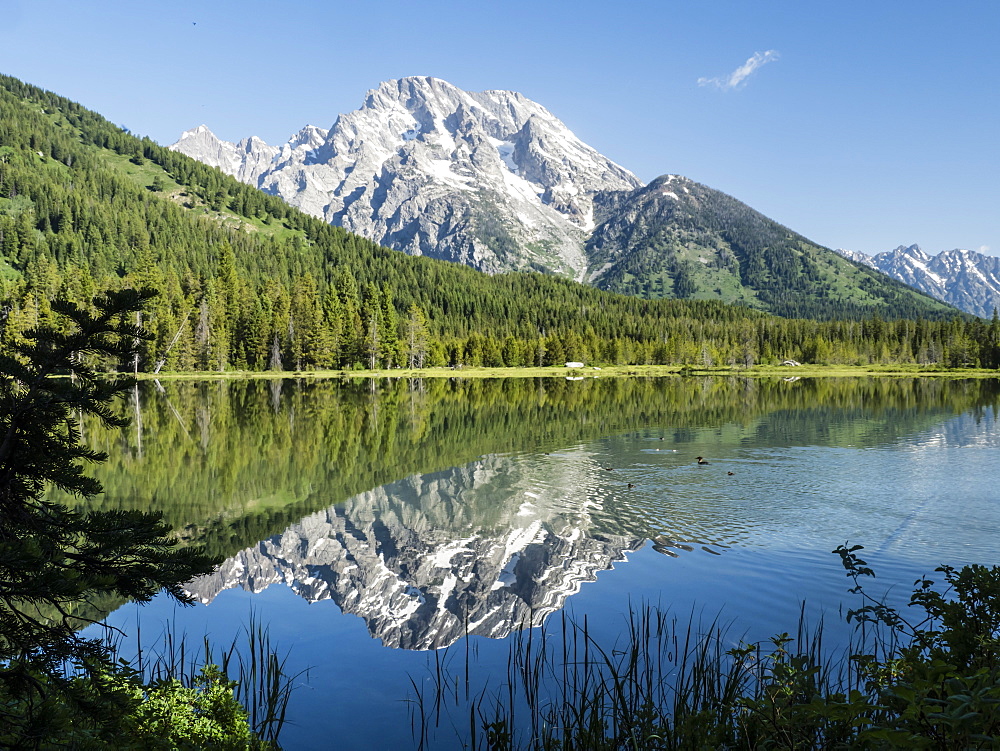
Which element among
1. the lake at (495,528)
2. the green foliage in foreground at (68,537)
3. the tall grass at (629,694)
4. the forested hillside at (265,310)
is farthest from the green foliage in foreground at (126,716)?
the forested hillside at (265,310)

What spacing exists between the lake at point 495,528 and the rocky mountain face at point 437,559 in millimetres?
84

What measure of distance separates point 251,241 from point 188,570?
20802cm

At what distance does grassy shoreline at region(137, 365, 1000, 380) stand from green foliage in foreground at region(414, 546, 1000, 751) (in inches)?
4119

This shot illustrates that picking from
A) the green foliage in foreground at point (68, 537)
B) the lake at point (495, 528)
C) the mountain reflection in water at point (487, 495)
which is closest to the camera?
the green foliage in foreground at point (68, 537)

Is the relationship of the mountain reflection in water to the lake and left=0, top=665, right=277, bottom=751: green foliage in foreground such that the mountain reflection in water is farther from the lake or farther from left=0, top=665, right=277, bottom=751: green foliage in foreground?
left=0, top=665, right=277, bottom=751: green foliage in foreground

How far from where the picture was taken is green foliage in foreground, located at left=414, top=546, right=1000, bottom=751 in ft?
12.4

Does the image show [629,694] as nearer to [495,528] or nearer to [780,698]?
[780,698]

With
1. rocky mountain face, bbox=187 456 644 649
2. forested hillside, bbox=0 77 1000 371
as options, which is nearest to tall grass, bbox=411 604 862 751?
rocky mountain face, bbox=187 456 644 649

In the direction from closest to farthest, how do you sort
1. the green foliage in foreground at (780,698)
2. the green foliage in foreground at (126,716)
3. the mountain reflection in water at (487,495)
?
the green foliage in foreground at (780,698), the green foliage in foreground at (126,716), the mountain reflection in water at (487,495)

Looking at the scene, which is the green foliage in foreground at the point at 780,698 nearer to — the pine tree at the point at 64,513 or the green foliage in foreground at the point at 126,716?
the green foliage in foreground at the point at 126,716

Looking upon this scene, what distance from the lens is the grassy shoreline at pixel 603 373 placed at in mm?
115688

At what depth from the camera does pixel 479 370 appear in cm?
14712

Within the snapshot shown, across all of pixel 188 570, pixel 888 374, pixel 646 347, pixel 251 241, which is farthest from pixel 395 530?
pixel 251 241

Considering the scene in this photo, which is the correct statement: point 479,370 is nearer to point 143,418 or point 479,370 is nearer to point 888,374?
point 888,374
